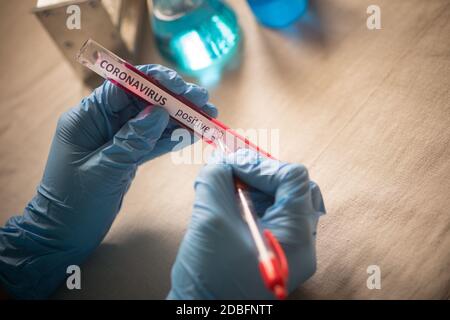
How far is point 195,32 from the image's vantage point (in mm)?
1076

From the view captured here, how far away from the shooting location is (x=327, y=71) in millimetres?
1047

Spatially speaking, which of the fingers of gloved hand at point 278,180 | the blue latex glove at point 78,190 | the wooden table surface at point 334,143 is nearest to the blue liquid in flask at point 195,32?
the wooden table surface at point 334,143

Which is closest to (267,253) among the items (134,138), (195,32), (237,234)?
(237,234)

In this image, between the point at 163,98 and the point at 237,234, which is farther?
the point at 163,98

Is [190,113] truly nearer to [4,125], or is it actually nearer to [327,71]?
[327,71]

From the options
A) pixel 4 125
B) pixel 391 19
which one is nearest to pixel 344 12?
pixel 391 19

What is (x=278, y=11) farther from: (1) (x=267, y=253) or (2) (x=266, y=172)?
(1) (x=267, y=253)

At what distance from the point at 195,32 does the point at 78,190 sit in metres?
0.49

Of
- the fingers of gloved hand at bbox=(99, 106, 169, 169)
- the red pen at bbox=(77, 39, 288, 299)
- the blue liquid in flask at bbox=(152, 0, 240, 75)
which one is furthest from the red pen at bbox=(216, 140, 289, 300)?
the blue liquid in flask at bbox=(152, 0, 240, 75)

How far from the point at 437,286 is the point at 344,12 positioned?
71 centimetres

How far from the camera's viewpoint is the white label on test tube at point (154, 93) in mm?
787

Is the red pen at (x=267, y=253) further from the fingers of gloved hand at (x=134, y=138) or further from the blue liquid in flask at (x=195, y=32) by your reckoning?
the blue liquid in flask at (x=195, y=32)

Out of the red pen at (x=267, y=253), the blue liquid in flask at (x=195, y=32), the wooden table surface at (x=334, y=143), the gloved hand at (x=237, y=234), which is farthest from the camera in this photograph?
the blue liquid in flask at (x=195, y=32)

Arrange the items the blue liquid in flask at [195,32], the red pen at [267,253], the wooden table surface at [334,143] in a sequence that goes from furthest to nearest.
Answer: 1. the blue liquid in flask at [195,32]
2. the wooden table surface at [334,143]
3. the red pen at [267,253]
